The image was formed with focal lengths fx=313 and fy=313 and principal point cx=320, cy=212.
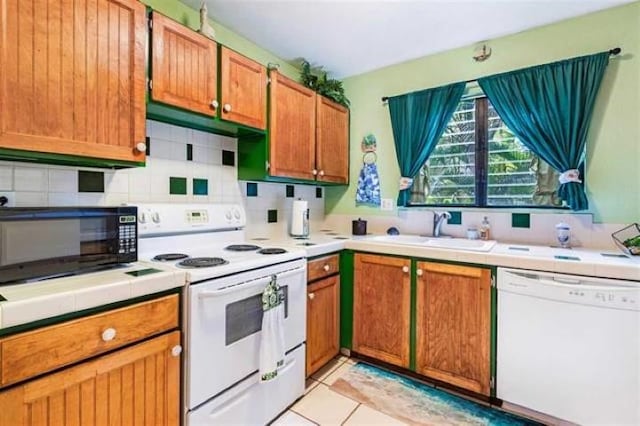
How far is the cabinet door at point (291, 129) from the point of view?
213cm

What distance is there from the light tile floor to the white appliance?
0.22 feet

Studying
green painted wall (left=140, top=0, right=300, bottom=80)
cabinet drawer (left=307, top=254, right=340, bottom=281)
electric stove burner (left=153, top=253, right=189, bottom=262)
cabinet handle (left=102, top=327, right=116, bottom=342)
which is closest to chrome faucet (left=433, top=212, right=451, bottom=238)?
cabinet drawer (left=307, top=254, right=340, bottom=281)

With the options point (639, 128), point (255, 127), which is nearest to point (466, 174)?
Answer: point (639, 128)

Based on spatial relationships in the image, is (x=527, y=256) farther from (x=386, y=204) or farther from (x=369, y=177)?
(x=369, y=177)

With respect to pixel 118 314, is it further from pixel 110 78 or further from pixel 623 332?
pixel 623 332

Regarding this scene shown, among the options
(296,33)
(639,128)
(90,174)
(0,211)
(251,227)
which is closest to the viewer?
(0,211)

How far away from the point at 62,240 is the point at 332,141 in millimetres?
2016

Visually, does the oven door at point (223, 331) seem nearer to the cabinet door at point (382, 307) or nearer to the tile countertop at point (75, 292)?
the tile countertop at point (75, 292)

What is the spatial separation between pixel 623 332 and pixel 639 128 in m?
1.24

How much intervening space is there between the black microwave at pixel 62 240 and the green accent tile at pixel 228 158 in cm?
92

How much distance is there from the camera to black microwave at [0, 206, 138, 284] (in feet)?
3.40

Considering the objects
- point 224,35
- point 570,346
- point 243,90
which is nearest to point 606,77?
point 570,346

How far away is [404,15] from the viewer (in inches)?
78.8

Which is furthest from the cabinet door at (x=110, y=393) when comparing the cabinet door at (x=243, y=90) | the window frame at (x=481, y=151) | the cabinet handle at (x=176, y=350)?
the window frame at (x=481, y=151)
